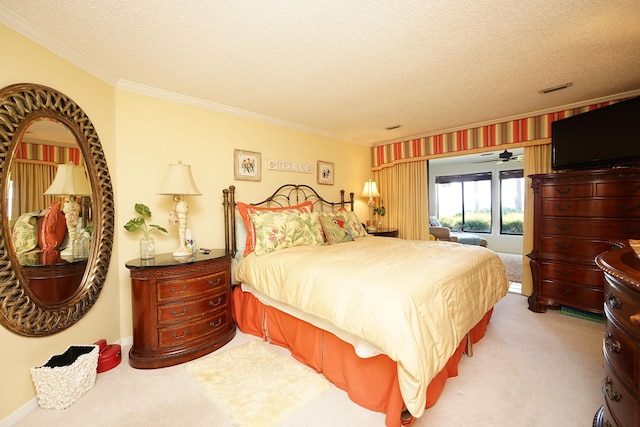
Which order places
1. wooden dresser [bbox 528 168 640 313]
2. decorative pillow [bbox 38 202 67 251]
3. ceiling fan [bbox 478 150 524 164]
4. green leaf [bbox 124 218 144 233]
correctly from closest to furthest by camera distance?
decorative pillow [bbox 38 202 67 251]
green leaf [bbox 124 218 144 233]
wooden dresser [bbox 528 168 640 313]
ceiling fan [bbox 478 150 524 164]

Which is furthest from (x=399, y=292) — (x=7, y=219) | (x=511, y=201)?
(x=511, y=201)

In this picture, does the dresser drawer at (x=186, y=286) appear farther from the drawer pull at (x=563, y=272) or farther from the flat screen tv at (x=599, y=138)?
the flat screen tv at (x=599, y=138)

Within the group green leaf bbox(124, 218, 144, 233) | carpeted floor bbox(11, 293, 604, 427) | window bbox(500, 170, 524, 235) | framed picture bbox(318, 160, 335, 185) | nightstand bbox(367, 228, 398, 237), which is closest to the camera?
carpeted floor bbox(11, 293, 604, 427)

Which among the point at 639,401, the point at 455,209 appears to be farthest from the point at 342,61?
the point at 455,209

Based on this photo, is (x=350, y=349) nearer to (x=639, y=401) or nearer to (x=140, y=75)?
(x=639, y=401)

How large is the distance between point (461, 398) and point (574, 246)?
2355mm

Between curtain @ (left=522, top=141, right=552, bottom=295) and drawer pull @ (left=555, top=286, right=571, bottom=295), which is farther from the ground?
curtain @ (left=522, top=141, right=552, bottom=295)

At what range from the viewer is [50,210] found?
187cm

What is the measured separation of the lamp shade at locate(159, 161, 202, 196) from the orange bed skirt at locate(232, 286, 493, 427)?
1.24 m

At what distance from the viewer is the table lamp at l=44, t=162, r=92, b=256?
192cm

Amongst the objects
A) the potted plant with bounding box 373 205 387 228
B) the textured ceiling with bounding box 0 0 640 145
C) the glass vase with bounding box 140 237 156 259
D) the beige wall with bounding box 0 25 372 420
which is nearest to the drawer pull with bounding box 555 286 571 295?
the textured ceiling with bounding box 0 0 640 145

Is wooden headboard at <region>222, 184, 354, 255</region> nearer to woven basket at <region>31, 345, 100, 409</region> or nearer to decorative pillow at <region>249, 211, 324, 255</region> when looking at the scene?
decorative pillow at <region>249, 211, 324, 255</region>

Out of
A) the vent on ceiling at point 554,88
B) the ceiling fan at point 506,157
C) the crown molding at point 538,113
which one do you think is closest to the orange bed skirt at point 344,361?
the vent on ceiling at point 554,88

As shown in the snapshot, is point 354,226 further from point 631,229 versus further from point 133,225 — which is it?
point 631,229
